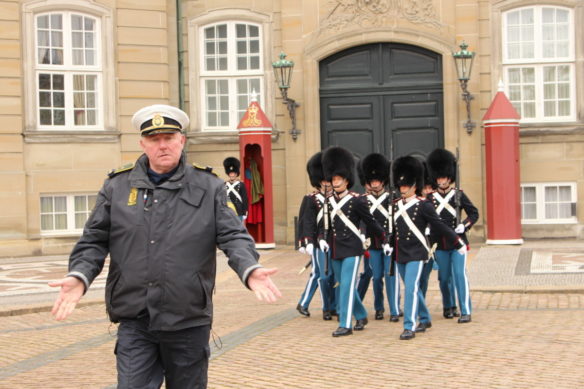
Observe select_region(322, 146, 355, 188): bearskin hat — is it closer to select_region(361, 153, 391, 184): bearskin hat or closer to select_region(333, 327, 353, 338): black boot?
select_region(361, 153, 391, 184): bearskin hat

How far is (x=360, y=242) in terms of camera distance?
10195 mm

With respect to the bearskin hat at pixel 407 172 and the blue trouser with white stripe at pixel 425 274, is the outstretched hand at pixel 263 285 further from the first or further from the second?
the blue trouser with white stripe at pixel 425 274

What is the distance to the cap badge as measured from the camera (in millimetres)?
5230

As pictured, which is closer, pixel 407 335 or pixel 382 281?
pixel 407 335

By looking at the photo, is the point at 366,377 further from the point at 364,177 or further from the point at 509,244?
the point at 509,244

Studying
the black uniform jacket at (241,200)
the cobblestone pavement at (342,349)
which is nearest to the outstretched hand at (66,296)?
the cobblestone pavement at (342,349)

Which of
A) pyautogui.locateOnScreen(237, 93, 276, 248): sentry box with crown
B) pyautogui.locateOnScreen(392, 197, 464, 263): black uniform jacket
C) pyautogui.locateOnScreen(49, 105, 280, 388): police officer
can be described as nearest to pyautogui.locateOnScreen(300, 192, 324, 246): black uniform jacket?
pyautogui.locateOnScreen(392, 197, 464, 263): black uniform jacket

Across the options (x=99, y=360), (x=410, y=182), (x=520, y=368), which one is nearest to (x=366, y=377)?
(x=520, y=368)

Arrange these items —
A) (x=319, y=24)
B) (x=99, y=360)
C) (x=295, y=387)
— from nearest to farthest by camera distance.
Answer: (x=295, y=387) < (x=99, y=360) < (x=319, y=24)

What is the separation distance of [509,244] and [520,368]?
416 inches

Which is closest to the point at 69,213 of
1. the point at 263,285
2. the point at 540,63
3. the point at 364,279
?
the point at 540,63

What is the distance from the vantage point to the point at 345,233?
33.4 feet

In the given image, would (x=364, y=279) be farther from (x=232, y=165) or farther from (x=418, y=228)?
(x=232, y=165)

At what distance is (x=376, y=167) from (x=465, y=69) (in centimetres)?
814
